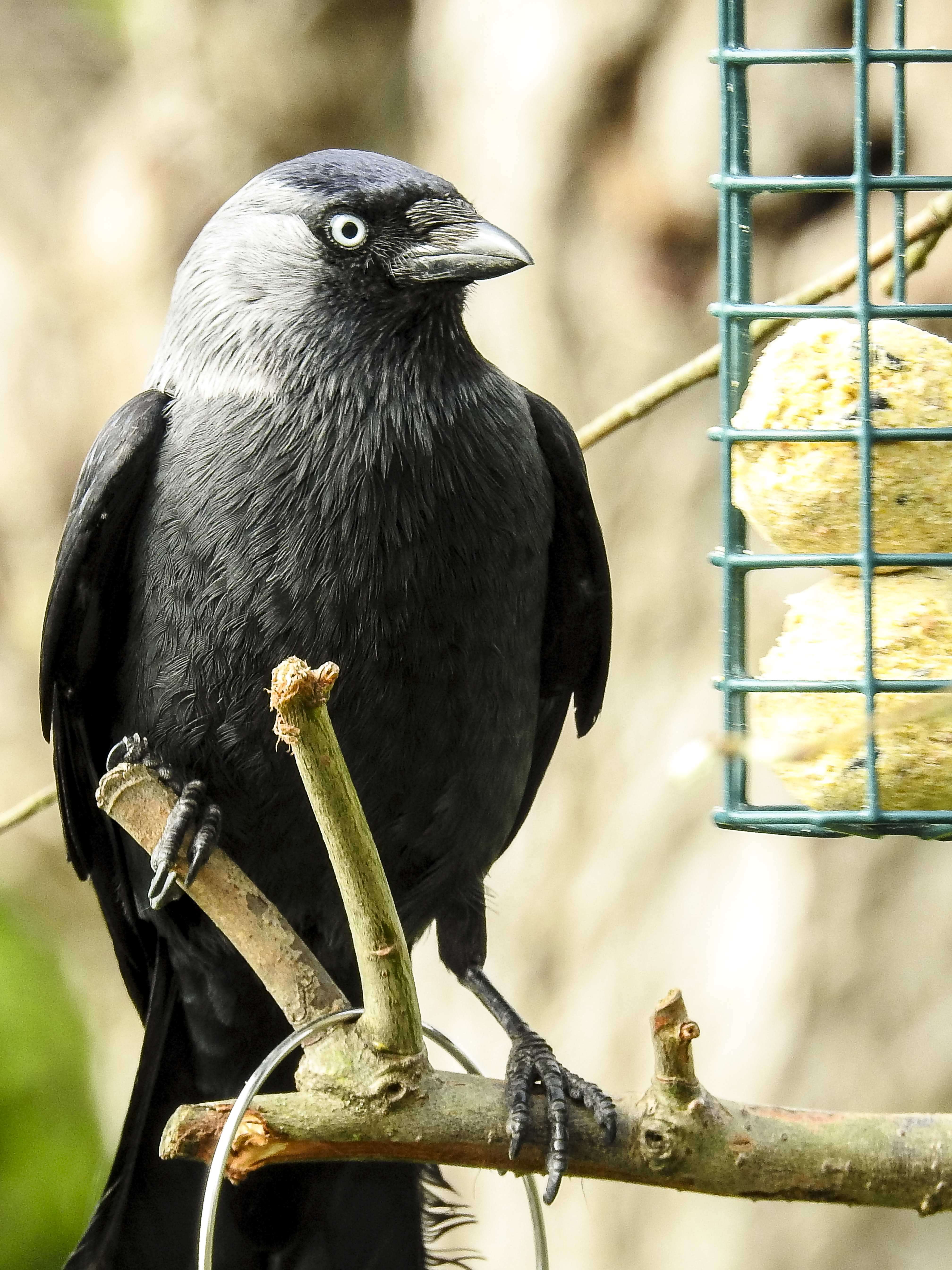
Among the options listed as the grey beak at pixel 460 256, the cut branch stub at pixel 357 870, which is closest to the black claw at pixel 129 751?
the cut branch stub at pixel 357 870

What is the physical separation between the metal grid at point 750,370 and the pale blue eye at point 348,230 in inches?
26.6

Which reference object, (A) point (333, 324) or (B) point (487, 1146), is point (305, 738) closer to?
(B) point (487, 1146)

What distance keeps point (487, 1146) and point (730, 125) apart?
155cm

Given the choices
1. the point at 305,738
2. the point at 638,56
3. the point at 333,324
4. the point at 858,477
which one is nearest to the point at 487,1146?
the point at 305,738

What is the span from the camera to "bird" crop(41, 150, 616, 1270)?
2.47 metres

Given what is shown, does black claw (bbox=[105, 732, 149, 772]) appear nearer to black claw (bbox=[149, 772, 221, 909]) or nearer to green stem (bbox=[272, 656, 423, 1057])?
black claw (bbox=[149, 772, 221, 909])

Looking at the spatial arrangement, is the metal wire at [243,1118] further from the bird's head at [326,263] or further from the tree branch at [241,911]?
the bird's head at [326,263]

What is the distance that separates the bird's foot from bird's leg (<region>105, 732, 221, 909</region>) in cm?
63

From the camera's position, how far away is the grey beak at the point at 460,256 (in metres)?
2.45

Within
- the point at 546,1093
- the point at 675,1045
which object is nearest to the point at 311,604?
the point at 546,1093

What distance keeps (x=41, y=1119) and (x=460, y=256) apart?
3061 millimetres

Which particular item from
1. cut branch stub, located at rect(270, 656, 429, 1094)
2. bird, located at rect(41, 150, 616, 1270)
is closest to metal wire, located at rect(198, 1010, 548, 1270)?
cut branch stub, located at rect(270, 656, 429, 1094)

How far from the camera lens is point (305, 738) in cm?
163

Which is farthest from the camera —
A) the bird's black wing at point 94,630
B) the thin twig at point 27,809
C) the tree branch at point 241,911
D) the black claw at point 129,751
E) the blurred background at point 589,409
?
the blurred background at point 589,409
